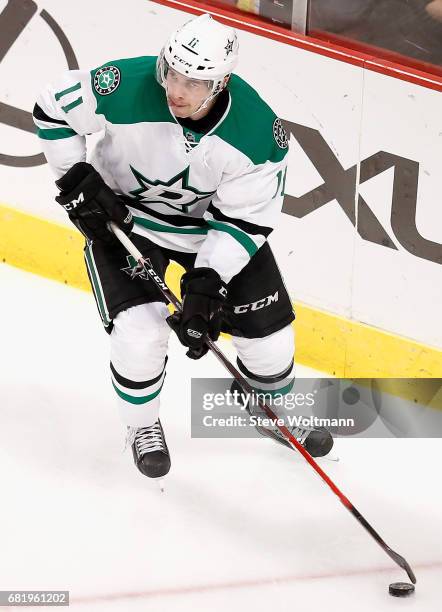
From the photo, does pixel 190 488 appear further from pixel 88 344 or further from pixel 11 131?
pixel 11 131

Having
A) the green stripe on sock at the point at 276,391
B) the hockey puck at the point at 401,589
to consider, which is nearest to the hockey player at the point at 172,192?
the green stripe on sock at the point at 276,391

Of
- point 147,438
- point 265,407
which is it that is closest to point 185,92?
point 265,407

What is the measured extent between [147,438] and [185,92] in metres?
1.04

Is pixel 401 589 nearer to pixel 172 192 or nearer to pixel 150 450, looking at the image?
pixel 150 450

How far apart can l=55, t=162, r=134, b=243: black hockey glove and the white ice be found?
2.55ft

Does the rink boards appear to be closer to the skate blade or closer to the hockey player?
the hockey player

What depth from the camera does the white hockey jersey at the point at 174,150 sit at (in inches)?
127

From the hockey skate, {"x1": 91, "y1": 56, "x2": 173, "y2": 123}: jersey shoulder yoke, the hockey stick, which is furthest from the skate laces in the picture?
{"x1": 91, "y1": 56, "x2": 173, "y2": 123}: jersey shoulder yoke

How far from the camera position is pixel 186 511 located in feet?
11.6

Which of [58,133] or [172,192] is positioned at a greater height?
[58,133]

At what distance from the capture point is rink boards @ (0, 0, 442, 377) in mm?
3836

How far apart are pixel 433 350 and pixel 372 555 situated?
2.83 feet

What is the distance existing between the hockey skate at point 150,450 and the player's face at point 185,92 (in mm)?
965

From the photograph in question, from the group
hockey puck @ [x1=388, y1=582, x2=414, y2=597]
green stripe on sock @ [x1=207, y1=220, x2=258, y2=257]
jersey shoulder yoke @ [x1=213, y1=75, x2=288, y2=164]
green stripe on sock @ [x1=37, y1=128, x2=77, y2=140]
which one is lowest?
hockey puck @ [x1=388, y1=582, x2=414, y2=597]
